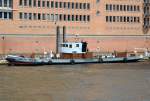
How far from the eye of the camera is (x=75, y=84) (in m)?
69.3

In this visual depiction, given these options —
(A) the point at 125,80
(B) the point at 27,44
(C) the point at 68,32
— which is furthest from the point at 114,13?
(A) the point at 125,80

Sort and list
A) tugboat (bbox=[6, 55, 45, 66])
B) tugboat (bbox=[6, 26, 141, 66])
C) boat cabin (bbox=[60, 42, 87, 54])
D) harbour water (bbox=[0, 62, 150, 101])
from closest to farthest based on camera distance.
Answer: harbour water (bbox=[0, 62, 150, 101])
tugboat (bbox=[6, 55, 45, 66])
tugboat (bbox=[6, 26, 141, 66])
boat cabin (bbox=[60, 42, 87, 54])

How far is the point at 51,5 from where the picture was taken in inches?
4537

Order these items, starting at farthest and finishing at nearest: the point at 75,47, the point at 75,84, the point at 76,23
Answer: the point at 76,23 < the point at 75,47 < the point at 75,84

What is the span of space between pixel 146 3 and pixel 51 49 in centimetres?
2424

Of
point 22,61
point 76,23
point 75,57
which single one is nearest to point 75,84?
point 22,61

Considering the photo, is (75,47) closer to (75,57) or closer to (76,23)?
(75,57)

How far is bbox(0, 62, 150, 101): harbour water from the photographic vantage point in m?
58.4

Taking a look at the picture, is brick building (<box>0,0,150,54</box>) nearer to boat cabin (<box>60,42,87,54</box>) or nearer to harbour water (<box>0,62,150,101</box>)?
boat cabin (<box>60,42,87,54</box>)

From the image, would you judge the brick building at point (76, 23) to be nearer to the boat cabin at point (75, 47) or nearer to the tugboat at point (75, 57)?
the tugboat at point (75, 57)

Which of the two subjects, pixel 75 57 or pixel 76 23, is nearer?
pixel 75 57

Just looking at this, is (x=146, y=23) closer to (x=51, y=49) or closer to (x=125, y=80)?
(x=51, y=49)

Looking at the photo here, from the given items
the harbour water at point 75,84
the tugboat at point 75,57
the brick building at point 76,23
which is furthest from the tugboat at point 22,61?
the brick building at point 76,23

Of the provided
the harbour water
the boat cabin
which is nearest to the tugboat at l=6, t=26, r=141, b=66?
the boat cabin
